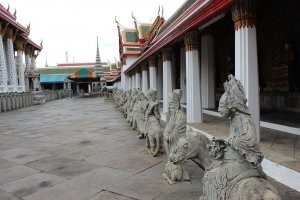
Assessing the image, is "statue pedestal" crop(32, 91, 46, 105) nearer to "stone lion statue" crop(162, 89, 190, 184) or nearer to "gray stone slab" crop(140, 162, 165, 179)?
"gray stone slab" crop(140, 162, 165, 179)

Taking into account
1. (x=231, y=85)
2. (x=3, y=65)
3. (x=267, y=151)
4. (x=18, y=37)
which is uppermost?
(x=18, y=37)

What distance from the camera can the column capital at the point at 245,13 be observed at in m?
5.43

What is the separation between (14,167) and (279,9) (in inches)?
351

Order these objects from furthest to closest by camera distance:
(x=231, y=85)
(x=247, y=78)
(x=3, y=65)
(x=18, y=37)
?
1. (x=18, y=37)
2. (x=3, y=65)
3. (x=247, y=78)
4. (x=231, y=85)

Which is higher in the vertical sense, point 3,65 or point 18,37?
Answer: point 18,37

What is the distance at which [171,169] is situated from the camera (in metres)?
4.64

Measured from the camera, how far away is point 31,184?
15.6ft

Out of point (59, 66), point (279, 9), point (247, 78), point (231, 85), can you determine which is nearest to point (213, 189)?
point (231, 85)

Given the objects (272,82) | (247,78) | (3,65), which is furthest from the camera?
(3,65)

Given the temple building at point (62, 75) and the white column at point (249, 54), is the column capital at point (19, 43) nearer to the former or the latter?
the temple building at point (62, 75)

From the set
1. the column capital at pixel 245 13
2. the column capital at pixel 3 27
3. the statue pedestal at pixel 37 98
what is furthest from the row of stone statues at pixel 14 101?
the column capital at pixel 245 13

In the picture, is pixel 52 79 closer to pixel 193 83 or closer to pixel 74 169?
pixel 193 83

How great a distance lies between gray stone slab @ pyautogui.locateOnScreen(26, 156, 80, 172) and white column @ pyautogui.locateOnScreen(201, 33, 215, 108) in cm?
665

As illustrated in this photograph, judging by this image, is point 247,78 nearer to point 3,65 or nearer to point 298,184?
point 298,184
